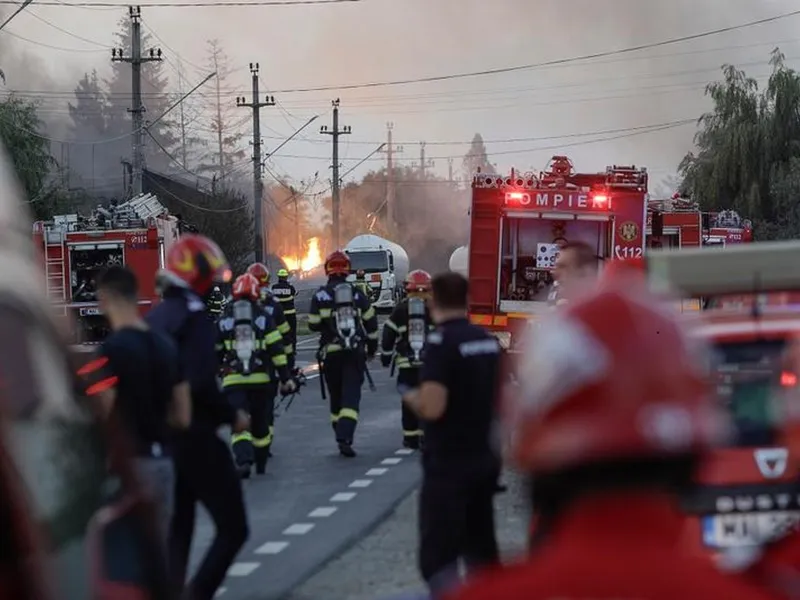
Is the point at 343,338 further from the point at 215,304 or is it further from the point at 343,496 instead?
the point at 215,304

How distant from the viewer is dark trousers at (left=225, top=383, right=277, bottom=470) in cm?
1281

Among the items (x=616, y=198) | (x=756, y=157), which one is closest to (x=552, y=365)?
(x=616, y=198)

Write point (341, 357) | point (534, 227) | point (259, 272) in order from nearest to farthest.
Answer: point (341, 357) → point (259, 272) → point (534, 227)

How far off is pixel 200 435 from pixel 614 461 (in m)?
5.33

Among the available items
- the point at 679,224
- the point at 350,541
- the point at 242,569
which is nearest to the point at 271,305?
the point at 350,541

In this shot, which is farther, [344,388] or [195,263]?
[344,388]

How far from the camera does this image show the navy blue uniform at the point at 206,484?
279 inches

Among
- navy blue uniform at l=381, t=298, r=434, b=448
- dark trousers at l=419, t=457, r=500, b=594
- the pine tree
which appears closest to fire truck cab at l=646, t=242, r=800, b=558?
dark trousers at l=419, t=457, r=500, b=594

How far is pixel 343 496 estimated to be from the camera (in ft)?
38.9

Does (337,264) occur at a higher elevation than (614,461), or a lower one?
lower

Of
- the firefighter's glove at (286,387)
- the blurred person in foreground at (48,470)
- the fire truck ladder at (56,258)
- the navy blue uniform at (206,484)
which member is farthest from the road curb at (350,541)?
the fire truck ladder at (56,258)

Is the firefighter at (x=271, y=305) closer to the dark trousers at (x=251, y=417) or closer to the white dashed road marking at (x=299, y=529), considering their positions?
the dark trousers at (x=251, y=417)

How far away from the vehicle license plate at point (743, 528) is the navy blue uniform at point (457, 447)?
58.5 inches

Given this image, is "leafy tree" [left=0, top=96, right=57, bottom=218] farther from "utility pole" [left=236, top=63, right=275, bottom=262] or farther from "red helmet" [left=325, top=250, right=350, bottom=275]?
"red helmet" [left=325, top=250, right=350, bottom=275]
